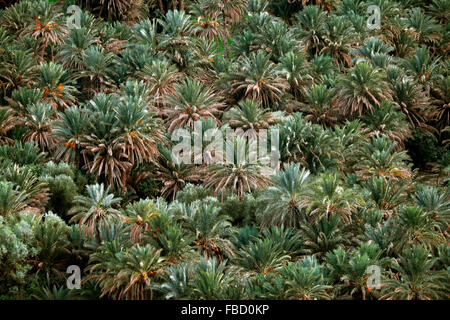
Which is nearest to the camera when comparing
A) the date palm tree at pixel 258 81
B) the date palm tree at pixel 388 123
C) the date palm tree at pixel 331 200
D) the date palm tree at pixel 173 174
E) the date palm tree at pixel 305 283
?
the date palm tree at pixel 305 283

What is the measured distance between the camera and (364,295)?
52.4 feet

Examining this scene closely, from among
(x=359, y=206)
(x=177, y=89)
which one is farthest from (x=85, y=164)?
(x=359, y=206)

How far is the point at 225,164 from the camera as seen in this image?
67.4 ft

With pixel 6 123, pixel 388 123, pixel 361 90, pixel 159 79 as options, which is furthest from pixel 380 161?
pixel 6 123

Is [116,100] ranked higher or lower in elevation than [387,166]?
higher

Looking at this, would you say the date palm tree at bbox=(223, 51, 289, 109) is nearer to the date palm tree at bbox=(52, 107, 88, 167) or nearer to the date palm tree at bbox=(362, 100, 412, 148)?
the date palm tree at bbox=(362, 100, 412, 148)

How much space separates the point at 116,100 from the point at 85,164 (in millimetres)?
1970

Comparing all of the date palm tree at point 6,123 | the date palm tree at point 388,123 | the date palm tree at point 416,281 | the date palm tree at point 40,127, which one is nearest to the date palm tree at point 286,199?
the date palm tree at point 416,281

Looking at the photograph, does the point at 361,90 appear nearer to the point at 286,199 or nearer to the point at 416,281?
the point at 286,199

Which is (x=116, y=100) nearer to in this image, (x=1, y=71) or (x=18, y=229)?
(x=1, y=71)

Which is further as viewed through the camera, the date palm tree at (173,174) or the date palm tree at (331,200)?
Result: the date palm tree at (173,174)

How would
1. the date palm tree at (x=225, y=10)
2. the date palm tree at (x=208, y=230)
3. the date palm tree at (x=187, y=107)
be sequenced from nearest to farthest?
the date palm tree at (x=208, y=230) → the date palm tree at (x=187, y=107) → the date palm tree at (x=225, y=10)

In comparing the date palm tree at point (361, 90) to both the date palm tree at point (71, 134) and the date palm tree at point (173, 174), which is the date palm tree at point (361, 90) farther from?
the date palm tree at point (71, 134)

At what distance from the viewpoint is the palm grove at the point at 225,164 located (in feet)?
54.2
